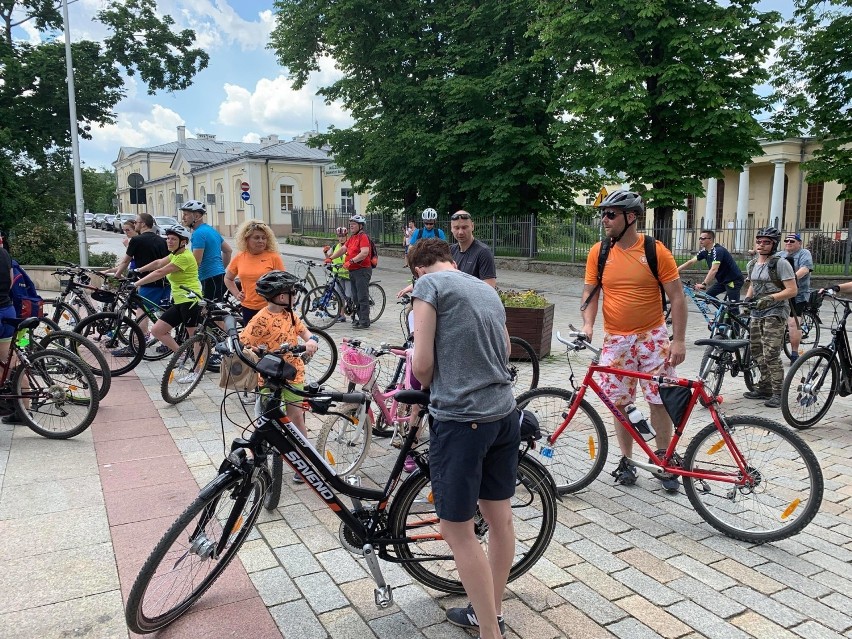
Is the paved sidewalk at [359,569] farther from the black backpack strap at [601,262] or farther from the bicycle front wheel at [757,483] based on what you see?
the black backpack strap at [601,262]

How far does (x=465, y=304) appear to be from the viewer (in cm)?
249

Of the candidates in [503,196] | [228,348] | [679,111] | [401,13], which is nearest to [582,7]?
[679,111]

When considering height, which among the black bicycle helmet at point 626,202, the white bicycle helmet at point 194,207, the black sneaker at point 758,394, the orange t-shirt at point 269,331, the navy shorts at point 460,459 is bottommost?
the black sneaker at point 758,394

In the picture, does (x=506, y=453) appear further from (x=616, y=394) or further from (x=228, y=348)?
(x=616, y=394)

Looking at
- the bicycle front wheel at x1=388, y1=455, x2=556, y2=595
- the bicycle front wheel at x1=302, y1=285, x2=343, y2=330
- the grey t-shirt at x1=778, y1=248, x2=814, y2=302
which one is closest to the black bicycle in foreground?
the bicycle front wheel at x1=388, y1=455, x2=556, y2=595

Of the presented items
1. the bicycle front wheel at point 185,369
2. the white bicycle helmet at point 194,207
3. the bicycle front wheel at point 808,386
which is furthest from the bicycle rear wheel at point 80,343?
the bicycle front wheel at point 808,386

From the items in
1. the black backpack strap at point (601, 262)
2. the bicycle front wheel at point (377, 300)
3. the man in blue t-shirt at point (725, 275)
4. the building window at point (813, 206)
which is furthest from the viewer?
the building window at point (813, 206)

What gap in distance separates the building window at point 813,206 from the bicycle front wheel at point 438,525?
3424 cm

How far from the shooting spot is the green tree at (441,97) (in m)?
21.7

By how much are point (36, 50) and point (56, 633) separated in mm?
24774

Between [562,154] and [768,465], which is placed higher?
[562,154]

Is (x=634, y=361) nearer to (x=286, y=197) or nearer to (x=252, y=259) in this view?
(x=252, y=259)

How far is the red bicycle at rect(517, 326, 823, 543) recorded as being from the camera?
11.9ft

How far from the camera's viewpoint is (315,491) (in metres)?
2.98
